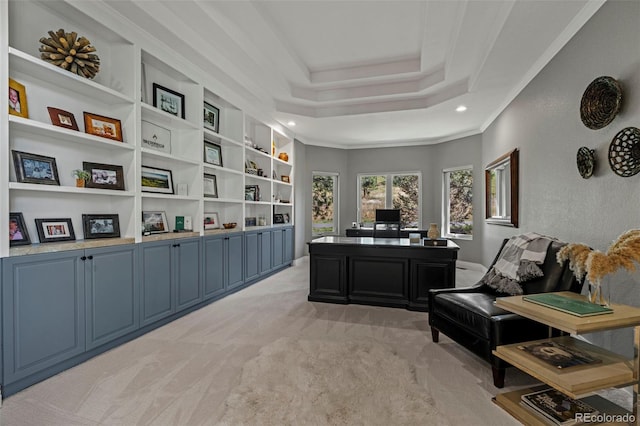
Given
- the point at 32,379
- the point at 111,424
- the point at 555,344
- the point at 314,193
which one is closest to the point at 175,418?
the point at 111,424

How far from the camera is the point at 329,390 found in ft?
6.74

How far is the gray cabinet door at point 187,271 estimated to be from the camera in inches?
135

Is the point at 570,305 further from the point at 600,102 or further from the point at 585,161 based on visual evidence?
the point at 600,102

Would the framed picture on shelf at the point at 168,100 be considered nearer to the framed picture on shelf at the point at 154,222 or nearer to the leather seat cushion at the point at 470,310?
the framed picture on shelf at the point at 154,222

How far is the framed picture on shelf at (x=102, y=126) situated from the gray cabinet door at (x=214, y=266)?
5.03ft

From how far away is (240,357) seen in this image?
253cm

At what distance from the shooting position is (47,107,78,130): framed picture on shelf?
242 cm

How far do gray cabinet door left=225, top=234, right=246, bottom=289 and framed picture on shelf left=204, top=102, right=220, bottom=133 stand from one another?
1535 mm

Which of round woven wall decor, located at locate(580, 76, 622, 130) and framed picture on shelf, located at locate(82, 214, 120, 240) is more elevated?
round woven wall decor, located at locate(580, 76, 622, 130)

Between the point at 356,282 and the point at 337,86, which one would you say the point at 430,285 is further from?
the point at 337,86

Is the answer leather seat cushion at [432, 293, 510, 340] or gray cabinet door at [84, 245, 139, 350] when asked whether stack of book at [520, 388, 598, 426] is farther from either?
gray cabinet door at [84, 245, 139, 350]

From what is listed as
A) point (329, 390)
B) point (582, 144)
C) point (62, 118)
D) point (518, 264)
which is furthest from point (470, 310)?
point (62, 118)

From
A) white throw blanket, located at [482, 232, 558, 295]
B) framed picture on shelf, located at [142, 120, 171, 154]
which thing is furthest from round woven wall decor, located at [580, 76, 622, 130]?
framed picture on shelf, located at [142, 120, 171, 154]

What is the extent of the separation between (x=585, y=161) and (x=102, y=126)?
4.16 metres
